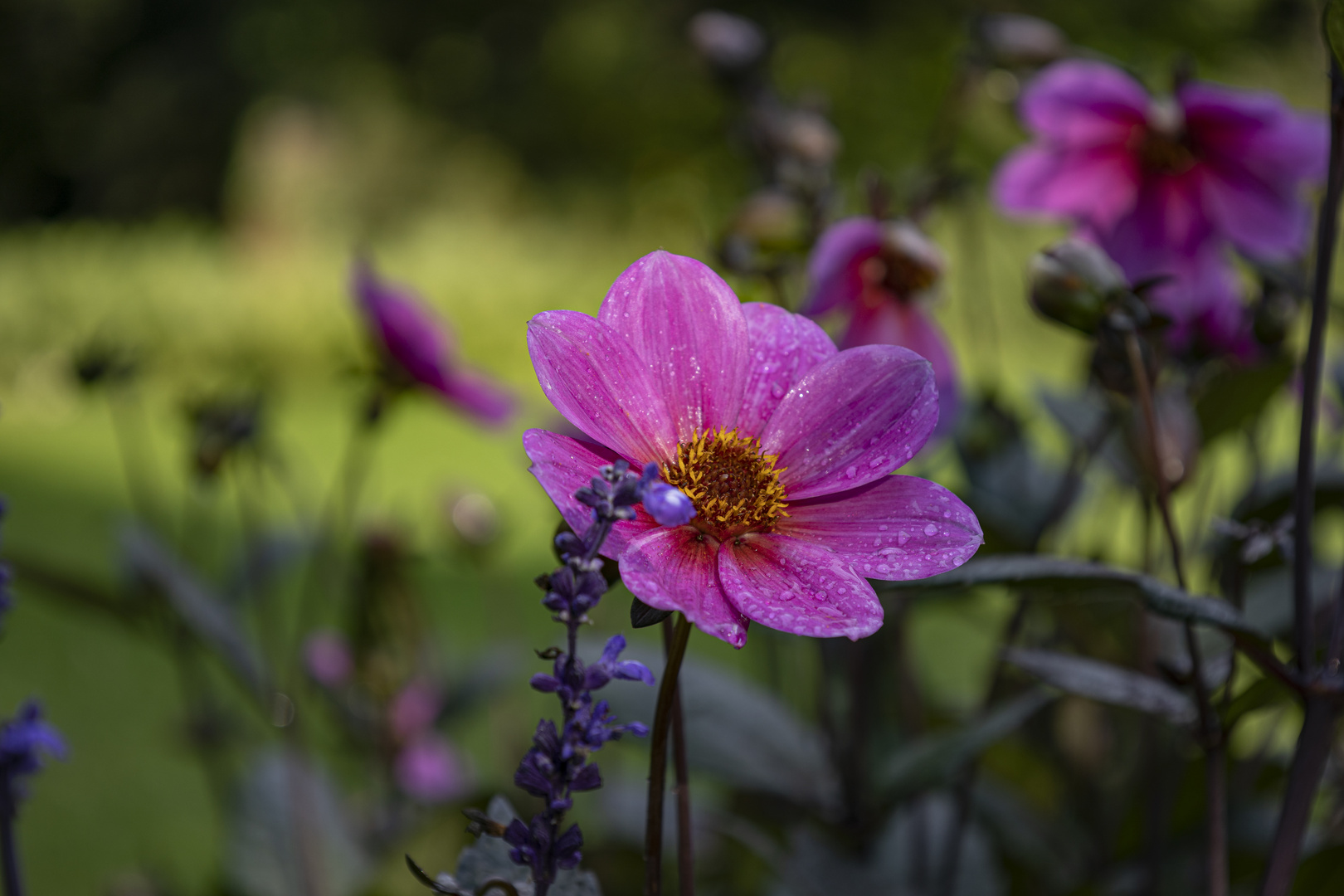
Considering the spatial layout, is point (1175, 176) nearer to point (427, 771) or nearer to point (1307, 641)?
point (1307, 641)

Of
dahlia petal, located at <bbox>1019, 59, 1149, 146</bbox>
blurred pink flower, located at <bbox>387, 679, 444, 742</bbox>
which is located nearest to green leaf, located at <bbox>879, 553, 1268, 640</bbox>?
dahlia petal, located at <bbox>1019, 59, 1149, 146</bbox>

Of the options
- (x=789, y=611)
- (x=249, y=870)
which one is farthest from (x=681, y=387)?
(x=249, y=870)

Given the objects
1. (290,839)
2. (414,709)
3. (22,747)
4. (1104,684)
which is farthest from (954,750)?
(414,709)

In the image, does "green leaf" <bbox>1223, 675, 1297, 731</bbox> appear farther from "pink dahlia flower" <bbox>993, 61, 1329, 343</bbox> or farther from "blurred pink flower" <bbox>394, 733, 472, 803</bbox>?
"blurred pink flower" <bbox>394, 733, 472, 803</bbox>

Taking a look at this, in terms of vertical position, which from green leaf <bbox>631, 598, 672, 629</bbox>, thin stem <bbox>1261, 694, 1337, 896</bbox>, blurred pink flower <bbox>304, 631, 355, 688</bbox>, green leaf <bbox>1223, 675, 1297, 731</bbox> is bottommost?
blurred pink flower <bbox>304, 631, 355, 688</bbox>

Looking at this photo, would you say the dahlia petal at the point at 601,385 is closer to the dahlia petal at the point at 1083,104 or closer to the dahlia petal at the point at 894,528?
the dahlia petal at the point at 894,528

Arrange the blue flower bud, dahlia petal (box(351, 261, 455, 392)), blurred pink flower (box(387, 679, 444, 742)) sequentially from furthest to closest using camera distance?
1. blurred pink flower (box(387, 679, 444, 742))
2. dahlia petal (box(351, 261, 455, 392))
3. the blue flower bud

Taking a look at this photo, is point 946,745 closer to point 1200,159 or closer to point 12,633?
point 1200,159
